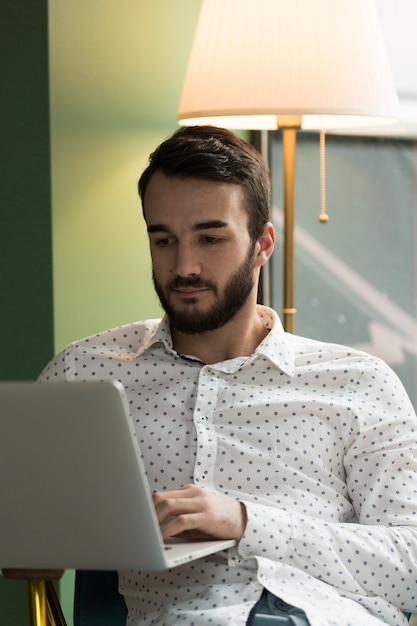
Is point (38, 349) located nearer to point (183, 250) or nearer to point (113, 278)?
point (113, 278)

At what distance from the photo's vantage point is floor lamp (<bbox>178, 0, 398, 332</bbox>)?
87.9 inches

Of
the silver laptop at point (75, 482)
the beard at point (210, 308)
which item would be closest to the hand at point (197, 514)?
the silver laptop at point (75, 482)

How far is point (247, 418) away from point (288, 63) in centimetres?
72

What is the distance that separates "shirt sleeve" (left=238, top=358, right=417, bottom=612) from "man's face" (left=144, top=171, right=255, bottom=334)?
283 mm

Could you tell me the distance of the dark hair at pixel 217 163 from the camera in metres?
1.95

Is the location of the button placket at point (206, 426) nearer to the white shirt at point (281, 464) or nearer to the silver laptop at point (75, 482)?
the white shirt at point (281, 464)

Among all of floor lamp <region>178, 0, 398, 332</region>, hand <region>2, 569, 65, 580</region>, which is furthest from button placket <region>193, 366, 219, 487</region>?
floor lamp <region>178, 0, 398, 332</region>

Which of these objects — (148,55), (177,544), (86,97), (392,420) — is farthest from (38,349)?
(177,544)

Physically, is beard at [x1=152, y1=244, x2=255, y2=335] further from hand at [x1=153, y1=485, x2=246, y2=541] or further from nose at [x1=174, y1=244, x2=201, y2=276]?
hand at [x1=153, y1=485, x2=246, y2=541]

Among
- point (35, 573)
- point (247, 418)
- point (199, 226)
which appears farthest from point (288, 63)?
point (35, 573)

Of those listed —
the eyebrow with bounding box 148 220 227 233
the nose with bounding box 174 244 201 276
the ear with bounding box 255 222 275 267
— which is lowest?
the nose with bounding box 174 244 201 276

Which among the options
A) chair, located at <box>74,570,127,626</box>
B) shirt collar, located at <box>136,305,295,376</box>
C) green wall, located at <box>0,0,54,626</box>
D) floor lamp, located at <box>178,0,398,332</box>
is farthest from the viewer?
green wall, located at <box>0,0,54,626</box>

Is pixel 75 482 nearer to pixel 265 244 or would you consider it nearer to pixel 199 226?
pixel 199 226

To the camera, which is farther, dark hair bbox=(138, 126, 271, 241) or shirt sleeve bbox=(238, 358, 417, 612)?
dark hair bbox=(138, 126, 271, 241)
